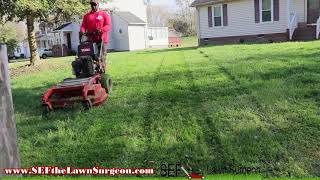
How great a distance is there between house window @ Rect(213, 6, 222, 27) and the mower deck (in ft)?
71.0

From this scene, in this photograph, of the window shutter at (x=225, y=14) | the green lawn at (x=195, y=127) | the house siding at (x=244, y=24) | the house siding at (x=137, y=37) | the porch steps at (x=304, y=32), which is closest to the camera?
the green lawn at (x=195, y=127)

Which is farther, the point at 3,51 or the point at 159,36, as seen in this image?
the point at 159,36

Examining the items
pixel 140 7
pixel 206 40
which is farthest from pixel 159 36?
pixel 206 40

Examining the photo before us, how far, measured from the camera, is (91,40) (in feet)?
28.3

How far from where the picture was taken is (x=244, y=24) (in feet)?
86.6

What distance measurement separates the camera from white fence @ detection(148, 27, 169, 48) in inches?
2026

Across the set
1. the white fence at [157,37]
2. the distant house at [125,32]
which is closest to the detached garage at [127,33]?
the distant house at [125,32]

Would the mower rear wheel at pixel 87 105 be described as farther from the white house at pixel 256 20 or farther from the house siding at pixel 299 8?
the house siding at pixel 299 8

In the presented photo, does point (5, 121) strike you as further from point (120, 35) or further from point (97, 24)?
point (120, 35)

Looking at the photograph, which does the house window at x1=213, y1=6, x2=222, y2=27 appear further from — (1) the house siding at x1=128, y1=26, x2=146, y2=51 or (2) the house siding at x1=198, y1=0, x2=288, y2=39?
(1) the house siding at x1=128, y1=26, x2=146, y2=51

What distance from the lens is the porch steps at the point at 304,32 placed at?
22320mm

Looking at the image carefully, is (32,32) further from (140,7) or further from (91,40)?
(140,7)

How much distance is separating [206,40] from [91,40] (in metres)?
21.1

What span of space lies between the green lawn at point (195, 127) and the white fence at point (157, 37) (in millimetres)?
43156
